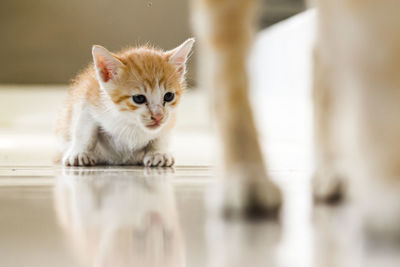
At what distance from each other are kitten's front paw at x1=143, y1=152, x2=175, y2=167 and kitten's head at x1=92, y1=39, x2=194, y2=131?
0.30 ft

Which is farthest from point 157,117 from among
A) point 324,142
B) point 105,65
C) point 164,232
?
point 164,232

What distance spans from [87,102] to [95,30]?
2.73 metres

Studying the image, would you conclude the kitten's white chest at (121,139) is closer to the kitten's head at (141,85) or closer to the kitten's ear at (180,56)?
the kitten's head at (141,85)

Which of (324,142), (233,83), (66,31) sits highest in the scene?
(66,31)

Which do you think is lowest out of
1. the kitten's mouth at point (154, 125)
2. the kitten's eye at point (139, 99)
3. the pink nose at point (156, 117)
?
the kitten's mouth at point (154, 125)

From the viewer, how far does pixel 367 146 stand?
2.06ft

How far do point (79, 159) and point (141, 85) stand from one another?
0.32m

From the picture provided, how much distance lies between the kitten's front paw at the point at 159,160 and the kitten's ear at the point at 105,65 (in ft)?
0.97

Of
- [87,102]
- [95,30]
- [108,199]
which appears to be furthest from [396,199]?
[95,30]

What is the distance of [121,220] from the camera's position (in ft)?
2.69

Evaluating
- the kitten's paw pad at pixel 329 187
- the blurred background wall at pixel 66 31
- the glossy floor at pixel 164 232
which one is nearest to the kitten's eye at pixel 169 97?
the glossy floor at pixel 164 232

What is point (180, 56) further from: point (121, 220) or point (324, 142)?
point (121, 220)

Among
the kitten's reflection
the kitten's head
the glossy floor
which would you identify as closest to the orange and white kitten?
the kitten's head

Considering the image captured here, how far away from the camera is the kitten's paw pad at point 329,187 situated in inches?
38.4
